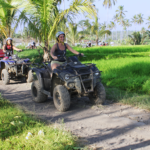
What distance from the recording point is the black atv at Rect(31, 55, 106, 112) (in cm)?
430

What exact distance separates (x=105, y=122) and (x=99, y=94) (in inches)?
42.0

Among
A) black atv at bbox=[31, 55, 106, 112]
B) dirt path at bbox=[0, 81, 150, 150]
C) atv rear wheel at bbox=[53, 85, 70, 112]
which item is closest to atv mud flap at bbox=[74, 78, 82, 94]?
black atv at bbox=[31, 55, 106, 112]

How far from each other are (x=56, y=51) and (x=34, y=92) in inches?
51.4

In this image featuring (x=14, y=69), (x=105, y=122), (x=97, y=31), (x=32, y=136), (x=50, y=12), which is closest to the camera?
(x=32, y=136)

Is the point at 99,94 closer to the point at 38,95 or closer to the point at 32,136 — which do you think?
the point at 38,95

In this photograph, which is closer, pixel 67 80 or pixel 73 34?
pixel 67 80

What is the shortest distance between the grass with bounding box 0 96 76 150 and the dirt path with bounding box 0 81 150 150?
A: 1.08ft

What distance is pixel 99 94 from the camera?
4707 millimetres

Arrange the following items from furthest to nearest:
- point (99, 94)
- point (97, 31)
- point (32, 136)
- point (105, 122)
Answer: point (97, 31), point (99, 94), point (105, 122), point (32, 136)

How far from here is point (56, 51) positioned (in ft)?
16.9

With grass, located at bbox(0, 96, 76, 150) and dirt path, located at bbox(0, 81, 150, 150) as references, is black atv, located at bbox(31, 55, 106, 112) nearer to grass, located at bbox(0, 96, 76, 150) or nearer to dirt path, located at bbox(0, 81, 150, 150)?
dirt path, located at bbox(0, 81, 150, 150)

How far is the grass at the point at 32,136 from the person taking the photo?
9.16ft

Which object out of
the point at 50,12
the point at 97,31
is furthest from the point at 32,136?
the point at 97,31

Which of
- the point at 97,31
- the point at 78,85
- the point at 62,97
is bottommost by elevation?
the point at 62,97
